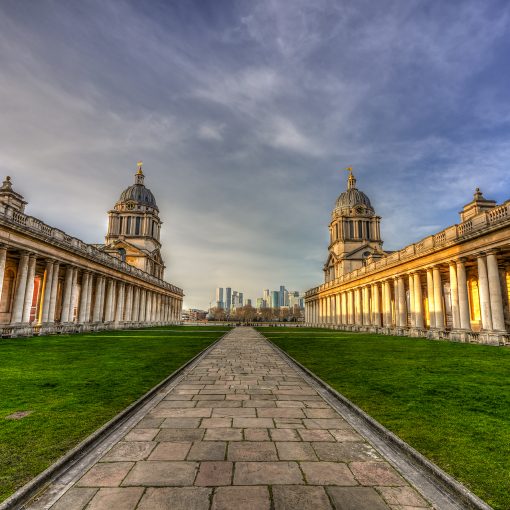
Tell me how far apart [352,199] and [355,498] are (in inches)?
3469

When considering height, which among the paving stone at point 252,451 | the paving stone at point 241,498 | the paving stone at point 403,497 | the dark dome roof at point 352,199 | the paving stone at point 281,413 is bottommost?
the paving stone at point 403,497

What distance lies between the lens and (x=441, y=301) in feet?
104

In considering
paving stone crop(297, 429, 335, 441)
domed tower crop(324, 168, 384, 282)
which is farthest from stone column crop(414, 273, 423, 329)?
domed tower crop(324, 168, 384, 282)

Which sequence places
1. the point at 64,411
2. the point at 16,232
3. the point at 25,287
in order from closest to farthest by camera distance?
the point at 64,411
the point at 16,232
the point at 25,287

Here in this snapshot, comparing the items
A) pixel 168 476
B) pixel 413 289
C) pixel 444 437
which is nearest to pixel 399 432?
pixel 444 437

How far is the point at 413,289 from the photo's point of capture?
119 ft

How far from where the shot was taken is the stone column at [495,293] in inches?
929

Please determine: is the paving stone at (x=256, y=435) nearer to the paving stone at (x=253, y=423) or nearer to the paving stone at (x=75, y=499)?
the paving stone at (x=253, y=423)

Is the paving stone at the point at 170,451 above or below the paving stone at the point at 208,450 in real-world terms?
below

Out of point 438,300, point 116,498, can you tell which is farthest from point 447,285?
point 116,498

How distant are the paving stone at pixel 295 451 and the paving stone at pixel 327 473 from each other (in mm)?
229

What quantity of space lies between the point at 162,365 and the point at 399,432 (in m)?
9.63

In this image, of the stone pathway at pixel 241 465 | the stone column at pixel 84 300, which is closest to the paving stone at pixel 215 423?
the stone pathway at pixel 241 465

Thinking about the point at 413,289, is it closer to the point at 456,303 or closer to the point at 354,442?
the point at 456,303
